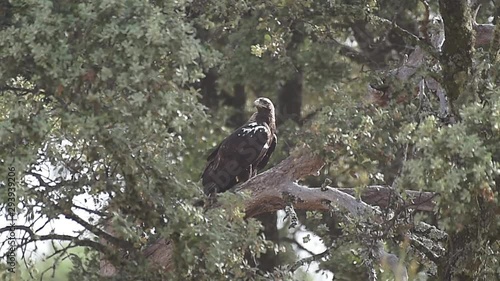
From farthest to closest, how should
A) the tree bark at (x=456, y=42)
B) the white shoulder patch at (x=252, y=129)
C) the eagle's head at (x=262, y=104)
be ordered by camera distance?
the eagle's head at (x=262, y=104), the white shoulder patch at (x=252, y=129), the tree bark at (x=456, y=42)

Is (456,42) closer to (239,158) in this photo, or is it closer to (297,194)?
(297,194)

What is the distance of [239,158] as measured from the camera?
38.8 ft

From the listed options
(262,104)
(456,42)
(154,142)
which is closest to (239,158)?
(262,104)

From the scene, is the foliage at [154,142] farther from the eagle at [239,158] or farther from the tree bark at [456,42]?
the eagle at [239,158]

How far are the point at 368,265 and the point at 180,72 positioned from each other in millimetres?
2612

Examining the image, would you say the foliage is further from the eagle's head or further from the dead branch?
the eagle's head

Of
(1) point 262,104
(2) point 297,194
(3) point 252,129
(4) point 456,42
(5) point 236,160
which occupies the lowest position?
(2) point 297,194

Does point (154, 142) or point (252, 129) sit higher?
point (154, 142)

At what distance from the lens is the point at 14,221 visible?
8.64 metres

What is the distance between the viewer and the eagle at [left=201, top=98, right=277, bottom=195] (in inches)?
464

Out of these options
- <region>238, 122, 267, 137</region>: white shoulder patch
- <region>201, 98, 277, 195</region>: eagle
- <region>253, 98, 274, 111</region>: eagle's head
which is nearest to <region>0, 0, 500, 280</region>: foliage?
<region>201, 98, 277, 195</region>: eagle

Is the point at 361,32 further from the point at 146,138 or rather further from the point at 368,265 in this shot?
the point at 146,138

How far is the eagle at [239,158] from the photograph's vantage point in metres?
11.8

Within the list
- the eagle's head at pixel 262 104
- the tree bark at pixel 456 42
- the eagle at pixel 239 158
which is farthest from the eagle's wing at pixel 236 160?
the tree bark at pixel 456 42
